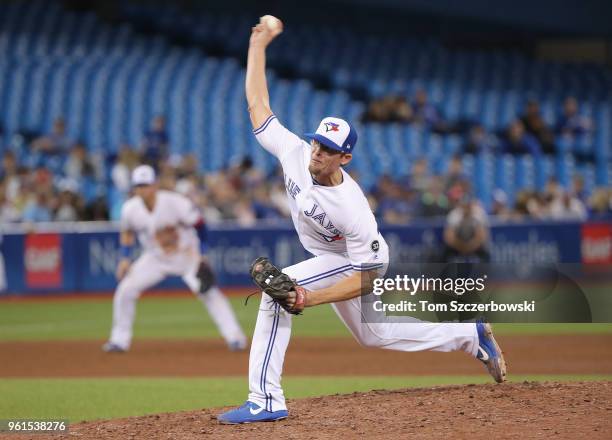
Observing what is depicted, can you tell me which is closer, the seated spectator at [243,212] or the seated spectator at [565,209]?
the seated spectator at [243,212]

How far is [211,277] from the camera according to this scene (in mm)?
12078

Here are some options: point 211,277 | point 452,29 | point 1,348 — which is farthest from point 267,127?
point 452,29

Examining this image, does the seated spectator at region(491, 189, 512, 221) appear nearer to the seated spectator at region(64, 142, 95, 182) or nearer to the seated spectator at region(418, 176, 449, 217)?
the seated spectator at region(418, 176, 449, 217)

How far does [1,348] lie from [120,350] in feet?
5.11

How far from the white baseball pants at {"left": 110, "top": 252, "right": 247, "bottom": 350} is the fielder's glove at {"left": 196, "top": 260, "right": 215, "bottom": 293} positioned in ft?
0.26

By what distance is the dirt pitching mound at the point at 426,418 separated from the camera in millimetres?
6496

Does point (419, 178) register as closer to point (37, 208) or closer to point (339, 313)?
point (37, 208)

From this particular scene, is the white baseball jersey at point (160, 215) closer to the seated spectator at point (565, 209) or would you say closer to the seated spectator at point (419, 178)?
the seated spectator at point (419, 178)

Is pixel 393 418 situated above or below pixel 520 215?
below

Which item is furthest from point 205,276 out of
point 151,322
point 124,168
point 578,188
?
point 578,188

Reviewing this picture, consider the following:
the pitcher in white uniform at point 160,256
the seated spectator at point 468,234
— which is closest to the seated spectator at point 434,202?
the seated spectator at point 468,234

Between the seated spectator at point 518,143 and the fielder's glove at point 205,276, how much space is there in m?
13.3

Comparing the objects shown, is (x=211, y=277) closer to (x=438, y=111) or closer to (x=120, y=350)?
(x=120, y=350)

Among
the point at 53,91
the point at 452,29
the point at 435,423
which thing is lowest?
the point at 435,423
